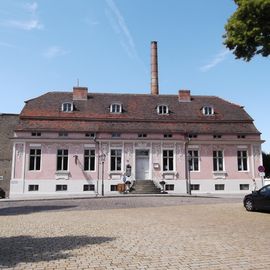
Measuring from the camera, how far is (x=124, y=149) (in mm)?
34000

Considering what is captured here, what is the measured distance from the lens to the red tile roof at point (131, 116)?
111 feet

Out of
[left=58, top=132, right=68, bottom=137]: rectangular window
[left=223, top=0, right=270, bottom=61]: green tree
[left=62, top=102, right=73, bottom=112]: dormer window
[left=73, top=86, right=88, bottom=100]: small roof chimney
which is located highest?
[left=73, top=86, right=88, bottom=100]: small roof chimney

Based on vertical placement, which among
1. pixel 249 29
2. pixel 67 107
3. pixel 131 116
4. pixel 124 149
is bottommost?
pixel 124 149

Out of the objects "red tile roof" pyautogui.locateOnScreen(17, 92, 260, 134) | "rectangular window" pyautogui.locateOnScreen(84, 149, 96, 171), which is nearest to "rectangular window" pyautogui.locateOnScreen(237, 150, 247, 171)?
"red tile roof" pyautogui.locateOnScreen(17, 92, 260, 134)

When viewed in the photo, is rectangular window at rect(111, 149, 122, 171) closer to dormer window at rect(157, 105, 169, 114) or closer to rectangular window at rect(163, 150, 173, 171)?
rectangular window at rect(163, 150, 173, 171)

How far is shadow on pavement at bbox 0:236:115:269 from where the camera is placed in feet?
23.1

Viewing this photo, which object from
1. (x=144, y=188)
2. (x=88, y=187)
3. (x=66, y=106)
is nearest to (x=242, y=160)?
(x=144, y=188)

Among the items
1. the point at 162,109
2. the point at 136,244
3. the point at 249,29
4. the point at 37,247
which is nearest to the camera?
the point at 37,247

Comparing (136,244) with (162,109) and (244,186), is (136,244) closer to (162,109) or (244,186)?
(244,186)

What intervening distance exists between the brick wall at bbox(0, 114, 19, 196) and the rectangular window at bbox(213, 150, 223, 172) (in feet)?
71.9

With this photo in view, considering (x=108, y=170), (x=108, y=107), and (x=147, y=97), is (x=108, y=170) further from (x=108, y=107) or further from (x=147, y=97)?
(x=147, y=97)

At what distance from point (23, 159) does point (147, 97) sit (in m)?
15.2

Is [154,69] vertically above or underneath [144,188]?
above

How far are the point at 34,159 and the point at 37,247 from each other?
84.4 ft
